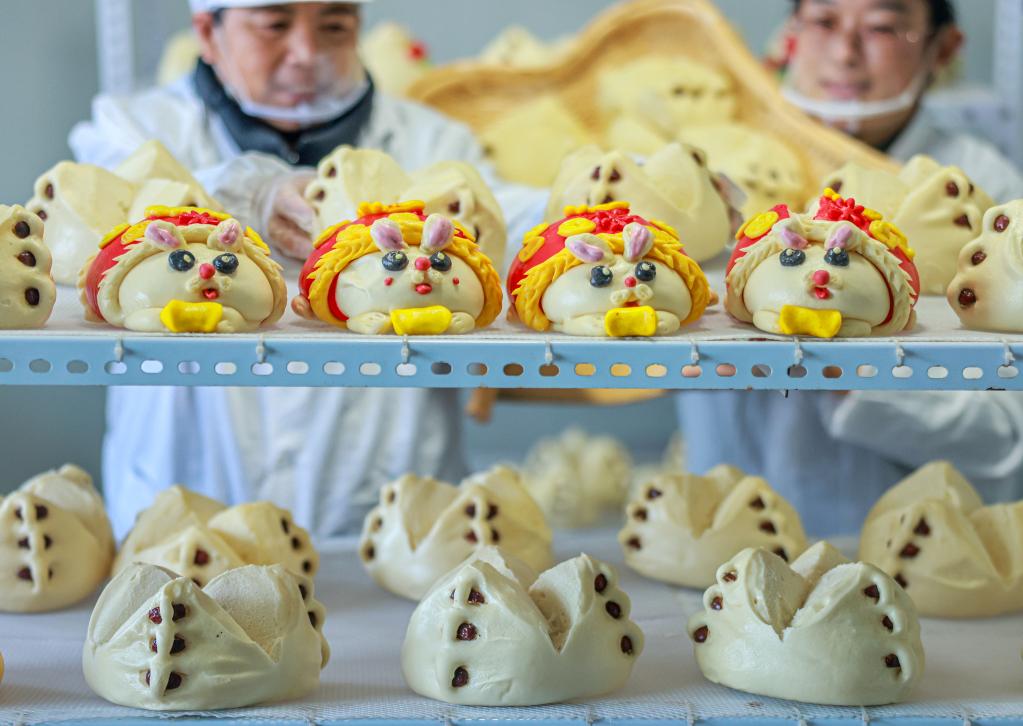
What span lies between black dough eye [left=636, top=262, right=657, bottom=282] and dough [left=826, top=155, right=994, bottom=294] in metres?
0.46

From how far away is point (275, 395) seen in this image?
2570 mm

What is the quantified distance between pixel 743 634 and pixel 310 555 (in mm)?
638

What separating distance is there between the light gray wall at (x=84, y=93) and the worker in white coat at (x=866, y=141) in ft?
4.74

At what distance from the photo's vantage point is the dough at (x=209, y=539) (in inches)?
66.6

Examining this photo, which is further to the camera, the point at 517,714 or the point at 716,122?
the point at 716,122

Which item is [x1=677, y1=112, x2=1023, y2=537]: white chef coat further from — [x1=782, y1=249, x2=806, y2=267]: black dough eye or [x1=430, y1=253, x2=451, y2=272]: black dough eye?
[x1=430, y1=253, x2=451, y2=272]: black dough eye

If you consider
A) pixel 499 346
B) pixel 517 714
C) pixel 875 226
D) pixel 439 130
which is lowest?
pixel 517 714

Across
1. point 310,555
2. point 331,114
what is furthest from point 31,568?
point 331,114

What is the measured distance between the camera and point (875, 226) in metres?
1.46

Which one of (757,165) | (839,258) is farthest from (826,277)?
(757,165)

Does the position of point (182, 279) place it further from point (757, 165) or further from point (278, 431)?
point (757, 165)

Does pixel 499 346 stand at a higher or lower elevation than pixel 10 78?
lower

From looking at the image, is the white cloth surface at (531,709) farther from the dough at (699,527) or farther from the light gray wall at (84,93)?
the light gray wall at (84,93)

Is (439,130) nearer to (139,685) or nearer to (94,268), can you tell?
(94,268)
